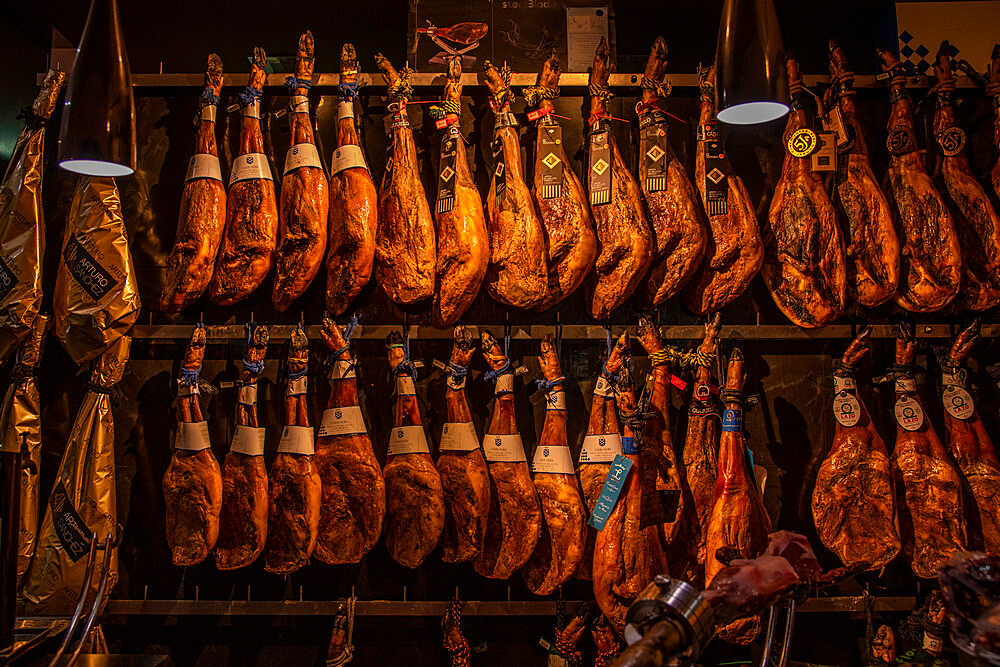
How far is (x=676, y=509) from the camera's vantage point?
3.24m

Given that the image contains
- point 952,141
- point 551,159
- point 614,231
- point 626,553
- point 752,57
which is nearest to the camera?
point 752,57

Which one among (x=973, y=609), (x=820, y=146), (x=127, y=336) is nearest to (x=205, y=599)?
(x=127, y=336)

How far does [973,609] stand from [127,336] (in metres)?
3.50

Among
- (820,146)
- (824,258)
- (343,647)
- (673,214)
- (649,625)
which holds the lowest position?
(343,647)

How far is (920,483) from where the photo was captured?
328cm

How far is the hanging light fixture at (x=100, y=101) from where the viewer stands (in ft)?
6.56

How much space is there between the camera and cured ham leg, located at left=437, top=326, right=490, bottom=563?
3256 mm

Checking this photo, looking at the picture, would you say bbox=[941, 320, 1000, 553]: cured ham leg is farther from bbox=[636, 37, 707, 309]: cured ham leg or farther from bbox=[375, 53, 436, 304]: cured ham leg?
bbox=[375, 53, 436, 304]: cured ham leg

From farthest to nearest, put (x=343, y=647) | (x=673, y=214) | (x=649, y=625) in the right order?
(x=673, y=214), (x=343, y=647), (x=649, y=625)

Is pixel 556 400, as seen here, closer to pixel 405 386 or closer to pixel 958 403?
pixel 405 386

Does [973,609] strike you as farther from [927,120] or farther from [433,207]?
[927,120]

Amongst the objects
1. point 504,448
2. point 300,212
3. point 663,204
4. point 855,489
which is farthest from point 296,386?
point 855,489

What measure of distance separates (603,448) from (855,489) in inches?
46.9

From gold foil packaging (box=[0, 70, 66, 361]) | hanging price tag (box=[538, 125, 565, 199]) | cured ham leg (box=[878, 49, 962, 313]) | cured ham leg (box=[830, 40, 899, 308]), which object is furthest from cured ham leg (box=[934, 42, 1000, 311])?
gold foil packaging (box=[0, 70, 66, 361])
